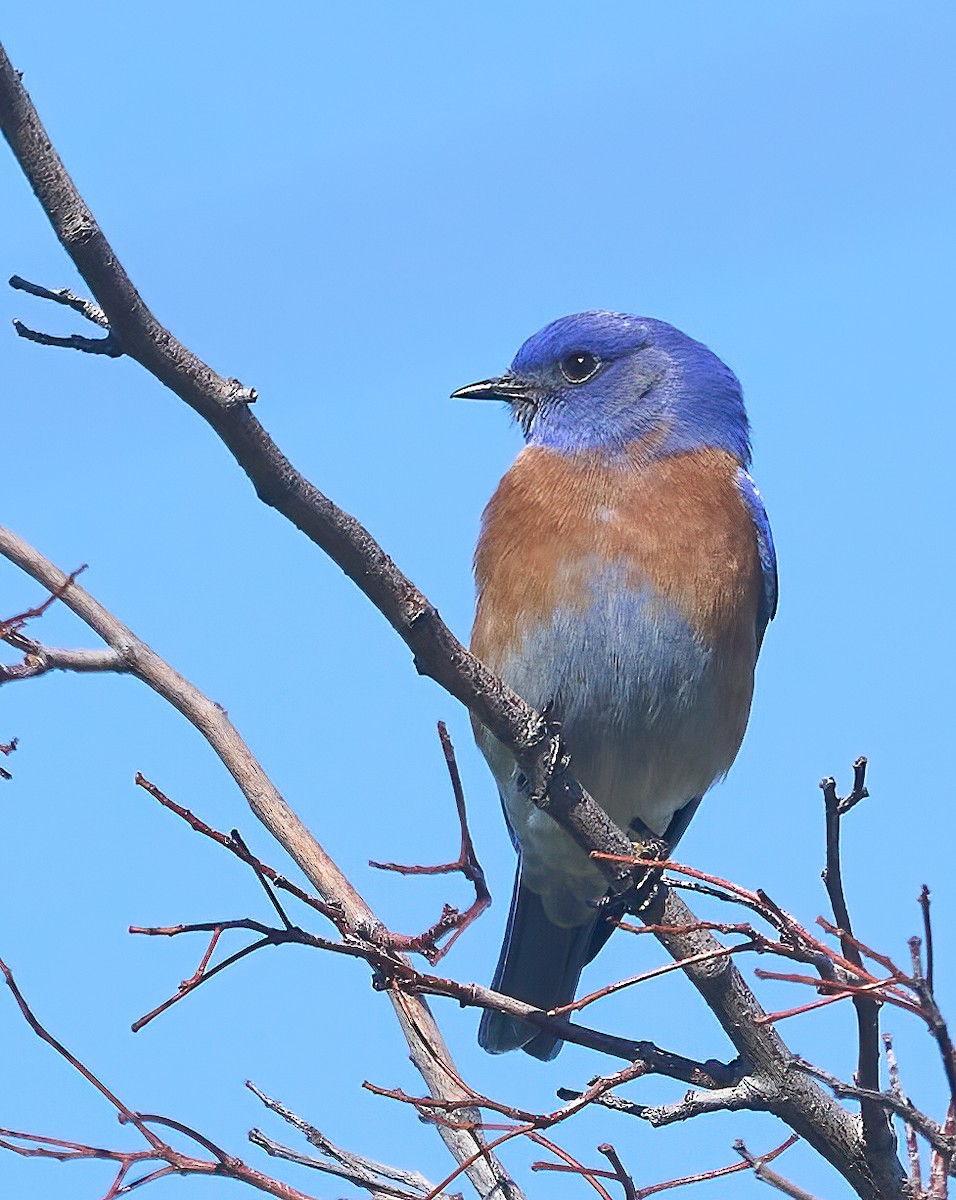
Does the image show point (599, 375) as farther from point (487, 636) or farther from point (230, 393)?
point (230, 393)

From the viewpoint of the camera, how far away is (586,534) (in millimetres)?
6676

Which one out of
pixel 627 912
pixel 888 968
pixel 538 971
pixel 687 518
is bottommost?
pixel 888 968

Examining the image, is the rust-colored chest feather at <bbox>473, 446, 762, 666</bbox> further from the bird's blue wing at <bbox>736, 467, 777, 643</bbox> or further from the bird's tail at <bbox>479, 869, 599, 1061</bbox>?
the bird's tail at <bbox>479, 869, 599, 1061</bbox>

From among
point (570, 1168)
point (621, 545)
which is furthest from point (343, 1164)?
point (621, 545)

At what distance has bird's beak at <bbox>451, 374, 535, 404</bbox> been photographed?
8164 mm

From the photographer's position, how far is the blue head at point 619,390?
7.46m

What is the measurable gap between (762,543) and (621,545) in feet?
3.02

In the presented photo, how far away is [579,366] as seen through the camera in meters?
8.09

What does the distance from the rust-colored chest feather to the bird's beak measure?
1072mm

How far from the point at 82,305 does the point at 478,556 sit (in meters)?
3.44

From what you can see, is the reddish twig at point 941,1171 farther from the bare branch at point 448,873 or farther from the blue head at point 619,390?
the blue head at point 619,390

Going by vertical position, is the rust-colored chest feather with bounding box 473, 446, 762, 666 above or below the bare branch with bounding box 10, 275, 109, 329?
above

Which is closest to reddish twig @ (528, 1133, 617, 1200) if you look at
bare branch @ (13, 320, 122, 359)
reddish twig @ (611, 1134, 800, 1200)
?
reddish twig @ (611, 1134, 800, 1200)

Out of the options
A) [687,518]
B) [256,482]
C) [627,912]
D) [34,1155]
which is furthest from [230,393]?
[687,518]
